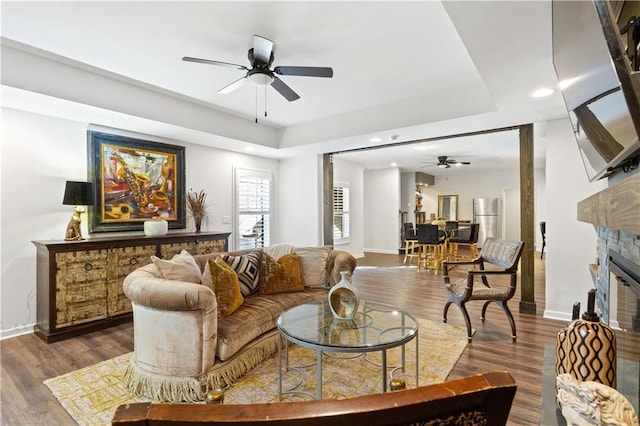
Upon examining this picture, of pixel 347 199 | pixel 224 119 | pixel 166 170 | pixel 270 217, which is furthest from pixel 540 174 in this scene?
pixel 166 170

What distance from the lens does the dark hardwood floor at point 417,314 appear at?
6.59 feet

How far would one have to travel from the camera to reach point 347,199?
26.6 feet

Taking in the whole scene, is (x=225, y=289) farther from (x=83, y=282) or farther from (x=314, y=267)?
(x=83, y=282)

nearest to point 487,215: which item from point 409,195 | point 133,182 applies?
point 409,195

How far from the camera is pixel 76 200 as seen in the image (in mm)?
3416

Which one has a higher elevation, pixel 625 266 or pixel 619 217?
pixel 619 217

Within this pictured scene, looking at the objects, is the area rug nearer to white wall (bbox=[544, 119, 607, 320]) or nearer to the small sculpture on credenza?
the small sculpture on credenza

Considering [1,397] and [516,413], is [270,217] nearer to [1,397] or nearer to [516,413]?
[1,397]

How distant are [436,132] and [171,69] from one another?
11.4ft

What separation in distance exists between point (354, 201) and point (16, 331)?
22.2 feet

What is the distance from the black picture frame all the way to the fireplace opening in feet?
15.7

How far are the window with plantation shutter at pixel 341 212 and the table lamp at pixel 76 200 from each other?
5.12 m

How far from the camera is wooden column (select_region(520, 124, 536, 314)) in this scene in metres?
3.91

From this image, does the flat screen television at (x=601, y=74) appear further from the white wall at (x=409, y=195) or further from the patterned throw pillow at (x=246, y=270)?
the white wall at (x=409, y=195)
